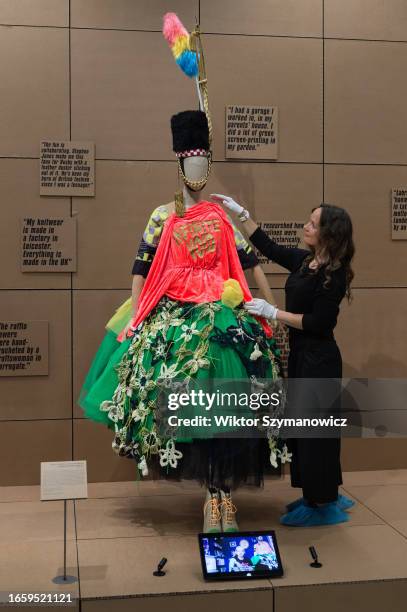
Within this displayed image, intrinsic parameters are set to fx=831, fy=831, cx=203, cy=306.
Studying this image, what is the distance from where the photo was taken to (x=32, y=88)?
14.3 ft

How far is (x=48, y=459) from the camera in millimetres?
4461

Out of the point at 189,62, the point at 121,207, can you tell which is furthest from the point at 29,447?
the point at 189,62

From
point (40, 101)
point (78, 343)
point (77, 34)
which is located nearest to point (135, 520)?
point (78, 343)

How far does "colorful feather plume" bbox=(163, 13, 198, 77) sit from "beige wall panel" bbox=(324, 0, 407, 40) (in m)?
1.05

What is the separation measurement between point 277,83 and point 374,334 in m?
1.49

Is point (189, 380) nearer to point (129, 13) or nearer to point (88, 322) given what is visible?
point (88, 322)

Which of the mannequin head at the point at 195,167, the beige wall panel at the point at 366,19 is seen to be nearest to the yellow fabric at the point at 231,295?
the mannequin head at the point at 195,167

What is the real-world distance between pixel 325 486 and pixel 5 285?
77.0 inches

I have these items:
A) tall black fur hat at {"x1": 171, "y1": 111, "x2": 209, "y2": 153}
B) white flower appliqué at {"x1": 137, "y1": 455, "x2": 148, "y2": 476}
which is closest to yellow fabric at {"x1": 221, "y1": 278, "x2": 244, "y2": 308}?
tall black fur hat at {"x1": 171, "y1": 111, "x2": 209, "y2": 153}

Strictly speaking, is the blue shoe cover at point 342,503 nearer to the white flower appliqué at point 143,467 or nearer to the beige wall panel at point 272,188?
the white flower appliqué at point 143,467

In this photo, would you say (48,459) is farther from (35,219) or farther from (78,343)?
(35,219)

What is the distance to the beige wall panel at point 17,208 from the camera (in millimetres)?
4352

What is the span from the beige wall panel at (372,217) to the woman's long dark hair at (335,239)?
1.02 m

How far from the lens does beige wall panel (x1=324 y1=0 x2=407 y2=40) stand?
4.57m
